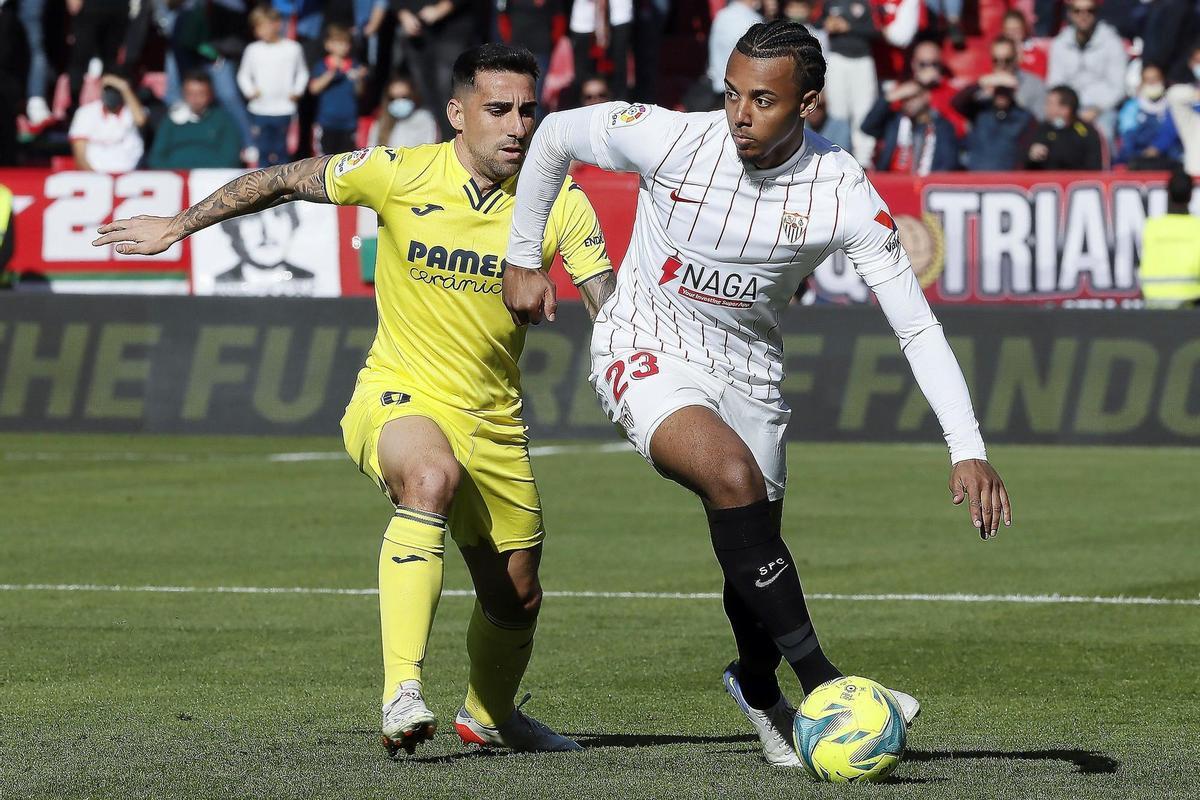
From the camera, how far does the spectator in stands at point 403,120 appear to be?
2048 cm

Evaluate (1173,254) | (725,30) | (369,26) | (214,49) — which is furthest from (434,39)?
(1173,254)

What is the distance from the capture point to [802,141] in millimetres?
6043

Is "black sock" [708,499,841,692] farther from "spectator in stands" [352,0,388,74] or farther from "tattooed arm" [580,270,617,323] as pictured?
"spectator in stands" [352,0,388,74]

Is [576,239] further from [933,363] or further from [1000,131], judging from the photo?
[1000,131]

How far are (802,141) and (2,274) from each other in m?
14.7

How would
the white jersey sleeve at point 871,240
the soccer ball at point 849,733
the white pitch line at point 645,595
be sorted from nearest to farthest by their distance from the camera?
the soccer ball at point 849,733
the white jersey sleeve at point 871,240
the white pitch line at point 645,595

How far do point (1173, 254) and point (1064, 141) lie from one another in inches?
95.3

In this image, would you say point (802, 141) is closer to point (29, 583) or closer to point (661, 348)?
point (661, 348)

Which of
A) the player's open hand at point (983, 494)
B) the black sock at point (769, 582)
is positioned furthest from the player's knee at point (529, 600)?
the player's open hand at point (983, 494)

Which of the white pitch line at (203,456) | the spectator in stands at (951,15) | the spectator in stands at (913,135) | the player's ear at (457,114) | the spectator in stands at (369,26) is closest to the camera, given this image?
the player's ear at (457,114)

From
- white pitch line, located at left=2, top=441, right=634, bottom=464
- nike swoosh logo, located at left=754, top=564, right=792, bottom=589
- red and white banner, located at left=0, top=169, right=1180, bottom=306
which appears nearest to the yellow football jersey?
nike swoosh logo, located at left=754, top=564, right=792, bottom=589

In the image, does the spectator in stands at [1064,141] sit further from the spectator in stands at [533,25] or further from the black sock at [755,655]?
Result: the black sock at [755,655]

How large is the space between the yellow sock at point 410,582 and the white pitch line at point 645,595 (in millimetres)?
4005

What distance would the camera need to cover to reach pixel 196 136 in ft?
69.3
